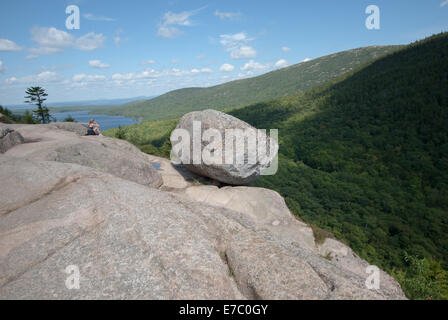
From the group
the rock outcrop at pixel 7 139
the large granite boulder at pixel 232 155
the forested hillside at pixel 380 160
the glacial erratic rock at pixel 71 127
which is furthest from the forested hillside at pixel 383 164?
the rock outcrop at pixel 7 139

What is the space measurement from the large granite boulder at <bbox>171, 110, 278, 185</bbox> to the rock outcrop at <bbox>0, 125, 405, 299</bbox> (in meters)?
5.32

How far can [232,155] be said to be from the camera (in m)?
13.2

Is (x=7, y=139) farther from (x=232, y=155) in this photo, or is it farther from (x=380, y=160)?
(x=380, y=160)

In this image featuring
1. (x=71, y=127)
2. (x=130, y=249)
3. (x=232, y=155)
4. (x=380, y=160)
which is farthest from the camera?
(x=380, y=160)

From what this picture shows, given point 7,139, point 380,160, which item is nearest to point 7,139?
point 7,139

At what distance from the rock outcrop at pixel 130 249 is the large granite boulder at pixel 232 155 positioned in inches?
210

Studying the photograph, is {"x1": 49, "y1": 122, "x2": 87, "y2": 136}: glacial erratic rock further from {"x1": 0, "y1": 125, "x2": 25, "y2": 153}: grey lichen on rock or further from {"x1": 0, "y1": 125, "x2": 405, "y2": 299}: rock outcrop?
{"x1": 0, "y1": 125, "x2": 405, "y2": 299}: rock outcrop

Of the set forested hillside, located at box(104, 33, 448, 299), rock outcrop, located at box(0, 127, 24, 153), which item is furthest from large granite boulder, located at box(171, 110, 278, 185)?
forested hillside, located at box(104, 33, 448, 299)

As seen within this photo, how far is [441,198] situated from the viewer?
149 ft

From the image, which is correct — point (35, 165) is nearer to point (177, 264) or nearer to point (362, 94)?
point (177, 264)

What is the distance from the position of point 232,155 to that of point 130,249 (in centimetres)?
875

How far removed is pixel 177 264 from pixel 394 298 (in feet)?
17.4

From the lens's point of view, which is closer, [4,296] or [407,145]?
[4,296]
